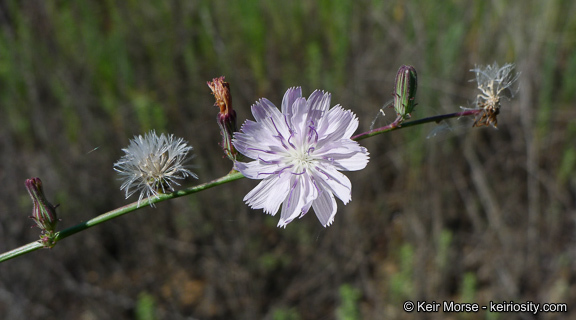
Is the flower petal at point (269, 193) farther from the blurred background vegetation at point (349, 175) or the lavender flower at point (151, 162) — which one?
the blurred background vegetation at point (349, 175)

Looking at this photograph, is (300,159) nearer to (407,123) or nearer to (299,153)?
(299,153)

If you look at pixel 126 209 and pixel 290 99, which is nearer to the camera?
pixel 126 209

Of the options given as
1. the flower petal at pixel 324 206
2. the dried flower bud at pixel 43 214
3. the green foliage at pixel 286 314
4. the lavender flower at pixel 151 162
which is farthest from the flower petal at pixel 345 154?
the green foliage at pixel 286 314

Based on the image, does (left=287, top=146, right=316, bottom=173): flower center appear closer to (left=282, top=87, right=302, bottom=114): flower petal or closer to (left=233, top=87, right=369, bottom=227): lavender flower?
(left=233, top=87, right=369, bottom=227): lavender flower

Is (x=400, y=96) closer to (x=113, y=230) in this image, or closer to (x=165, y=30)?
(x=113, y=230)

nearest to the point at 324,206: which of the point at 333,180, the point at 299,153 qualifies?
the point at 333,180

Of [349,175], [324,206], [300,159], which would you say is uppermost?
[349,175]
